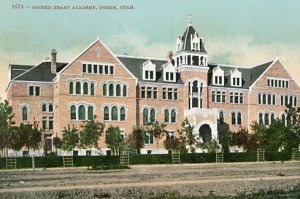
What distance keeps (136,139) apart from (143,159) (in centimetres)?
1033

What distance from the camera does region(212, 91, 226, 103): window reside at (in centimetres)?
5462

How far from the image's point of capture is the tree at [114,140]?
143 ft

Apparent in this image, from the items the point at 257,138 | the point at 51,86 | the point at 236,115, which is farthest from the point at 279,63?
the point at 51,86

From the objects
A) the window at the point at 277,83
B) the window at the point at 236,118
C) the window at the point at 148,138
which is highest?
the window at the point at 277,83

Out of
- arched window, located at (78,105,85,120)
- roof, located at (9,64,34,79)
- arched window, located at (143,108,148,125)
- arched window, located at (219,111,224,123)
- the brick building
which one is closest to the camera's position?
the brick building

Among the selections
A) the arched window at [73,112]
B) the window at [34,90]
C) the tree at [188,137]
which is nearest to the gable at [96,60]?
the arched window at [73,112]

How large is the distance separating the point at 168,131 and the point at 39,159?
20.0 m

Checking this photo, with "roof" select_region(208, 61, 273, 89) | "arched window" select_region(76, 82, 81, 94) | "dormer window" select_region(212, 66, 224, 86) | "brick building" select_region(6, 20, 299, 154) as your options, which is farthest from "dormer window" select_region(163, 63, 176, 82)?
"arched window" select_region(76, 82, 81, 94)

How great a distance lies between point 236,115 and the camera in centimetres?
5544

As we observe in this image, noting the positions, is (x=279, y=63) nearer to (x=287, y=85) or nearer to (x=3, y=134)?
(x=287, y=85)

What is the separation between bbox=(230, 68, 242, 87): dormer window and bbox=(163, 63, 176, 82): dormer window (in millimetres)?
7605

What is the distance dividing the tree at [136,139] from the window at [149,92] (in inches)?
150

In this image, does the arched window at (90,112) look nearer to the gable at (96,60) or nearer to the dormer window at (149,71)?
the gable at (96,60)

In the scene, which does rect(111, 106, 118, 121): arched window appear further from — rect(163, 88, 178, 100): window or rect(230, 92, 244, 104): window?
rect(230, 92, 244, 104): window
